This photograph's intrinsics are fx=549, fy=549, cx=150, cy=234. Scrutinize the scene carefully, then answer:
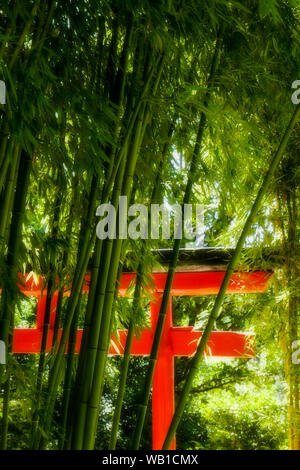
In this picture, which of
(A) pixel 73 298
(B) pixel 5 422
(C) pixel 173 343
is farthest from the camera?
(C) pixel 173 343

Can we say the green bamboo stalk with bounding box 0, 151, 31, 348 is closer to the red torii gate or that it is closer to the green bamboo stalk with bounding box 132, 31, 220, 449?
the green bamboo stalk with bounding box 132, 31, 220, 449

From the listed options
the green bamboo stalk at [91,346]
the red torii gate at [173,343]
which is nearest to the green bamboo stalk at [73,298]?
the green bamboo stalk at [91,346]

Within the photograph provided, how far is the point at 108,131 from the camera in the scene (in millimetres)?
1726

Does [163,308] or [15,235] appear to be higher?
[15,235]

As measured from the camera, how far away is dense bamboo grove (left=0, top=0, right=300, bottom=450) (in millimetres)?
1631

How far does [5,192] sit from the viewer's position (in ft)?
5.70

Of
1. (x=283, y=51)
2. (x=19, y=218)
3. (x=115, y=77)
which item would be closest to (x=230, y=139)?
(x=283, y=51)

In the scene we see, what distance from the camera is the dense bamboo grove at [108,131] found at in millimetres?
1631

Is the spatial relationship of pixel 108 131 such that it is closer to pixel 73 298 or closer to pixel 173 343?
pixel 73 298

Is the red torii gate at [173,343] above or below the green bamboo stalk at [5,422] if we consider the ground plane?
above

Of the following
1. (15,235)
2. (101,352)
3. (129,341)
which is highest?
(15,235)

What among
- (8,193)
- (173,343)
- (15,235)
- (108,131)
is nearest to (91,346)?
(15,235)

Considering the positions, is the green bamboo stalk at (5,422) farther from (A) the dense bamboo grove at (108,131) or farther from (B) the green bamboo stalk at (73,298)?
(B) the green bamboo stalk at (73,298)

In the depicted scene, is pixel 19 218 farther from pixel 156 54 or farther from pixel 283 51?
pixel 283 51
